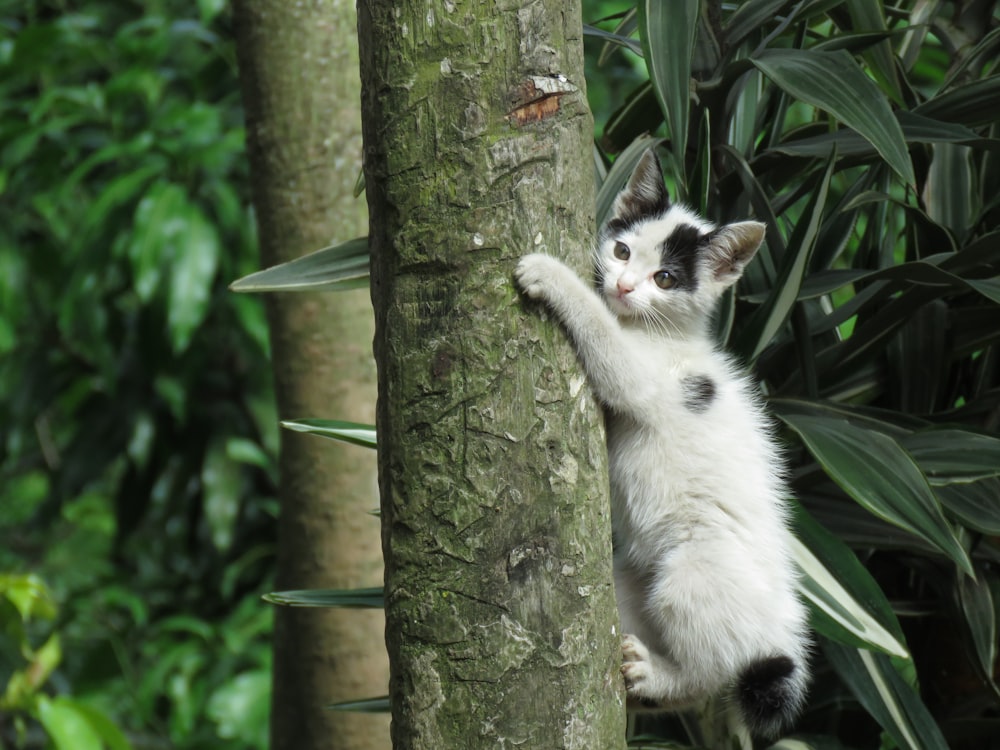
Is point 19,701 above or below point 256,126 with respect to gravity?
below

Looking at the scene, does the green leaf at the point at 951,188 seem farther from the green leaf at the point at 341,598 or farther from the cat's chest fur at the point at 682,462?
the green leaf at the point at 341,598

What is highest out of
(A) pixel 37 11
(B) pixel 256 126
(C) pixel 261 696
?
(A) pixel 37 11

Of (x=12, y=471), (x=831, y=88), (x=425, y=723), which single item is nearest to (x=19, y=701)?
(x=425, y=723)

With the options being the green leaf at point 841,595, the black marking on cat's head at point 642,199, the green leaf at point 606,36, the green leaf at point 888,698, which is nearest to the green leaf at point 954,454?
the green leaf at point 841,595

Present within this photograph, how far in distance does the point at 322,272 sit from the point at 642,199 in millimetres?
484

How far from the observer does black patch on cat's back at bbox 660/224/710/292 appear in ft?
4.41

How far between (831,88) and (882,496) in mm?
493

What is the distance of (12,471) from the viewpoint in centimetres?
388

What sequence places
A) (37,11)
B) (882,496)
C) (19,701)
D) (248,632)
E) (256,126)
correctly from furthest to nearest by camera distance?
(37,11)
(248,632)
(256,126)
(19,701)
(882,496)

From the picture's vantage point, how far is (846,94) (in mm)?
1166

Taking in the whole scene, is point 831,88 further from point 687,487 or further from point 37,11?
point 37,11

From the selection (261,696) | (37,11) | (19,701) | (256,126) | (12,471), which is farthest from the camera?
(12,471)

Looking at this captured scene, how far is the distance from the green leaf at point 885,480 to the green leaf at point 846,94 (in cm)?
32

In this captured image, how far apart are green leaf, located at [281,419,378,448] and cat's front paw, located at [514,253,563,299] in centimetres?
50
